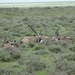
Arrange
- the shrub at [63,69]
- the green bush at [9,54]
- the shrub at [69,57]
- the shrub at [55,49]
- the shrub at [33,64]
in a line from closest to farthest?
the shrub at [63,69], the shrub at [33,64], the shrub at [69,57], the green bush at [9,54], the shrub at [55,49]

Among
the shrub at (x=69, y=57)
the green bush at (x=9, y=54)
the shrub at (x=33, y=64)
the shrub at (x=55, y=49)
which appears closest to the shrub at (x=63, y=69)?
the shrub at (x=33, y=64)

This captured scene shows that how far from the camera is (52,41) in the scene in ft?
49.8

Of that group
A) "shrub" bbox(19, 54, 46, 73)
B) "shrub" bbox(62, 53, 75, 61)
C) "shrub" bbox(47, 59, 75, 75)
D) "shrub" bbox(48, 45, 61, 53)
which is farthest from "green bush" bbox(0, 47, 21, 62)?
"shrub" bbox(47, 59, 75, 75)

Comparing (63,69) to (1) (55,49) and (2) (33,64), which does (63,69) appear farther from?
(1) (55,49)

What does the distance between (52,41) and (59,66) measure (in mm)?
5679

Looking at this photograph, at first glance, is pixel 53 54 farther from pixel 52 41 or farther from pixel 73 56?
pixel 52 41

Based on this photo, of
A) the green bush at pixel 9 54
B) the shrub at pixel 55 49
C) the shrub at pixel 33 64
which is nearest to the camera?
the shrub at pixel 33 64

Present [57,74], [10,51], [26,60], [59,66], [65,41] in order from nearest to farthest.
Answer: [57,74], [59,66], [26,60], [10,51], [65,41]

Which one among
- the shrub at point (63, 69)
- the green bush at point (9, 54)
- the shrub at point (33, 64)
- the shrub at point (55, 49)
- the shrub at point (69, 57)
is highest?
the shrub at point (63, 69)

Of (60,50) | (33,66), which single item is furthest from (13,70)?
(60,50)

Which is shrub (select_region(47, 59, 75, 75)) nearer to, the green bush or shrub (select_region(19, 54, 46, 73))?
shrub (select_region(19, 54, 46, 73))

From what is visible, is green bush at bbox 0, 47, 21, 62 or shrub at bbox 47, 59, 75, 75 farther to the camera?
green bush at bbox 0, 47, 21, 62

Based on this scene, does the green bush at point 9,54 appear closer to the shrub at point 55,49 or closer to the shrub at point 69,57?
the shrub at point 55,49

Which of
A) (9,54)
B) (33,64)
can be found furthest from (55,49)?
(33,64)
